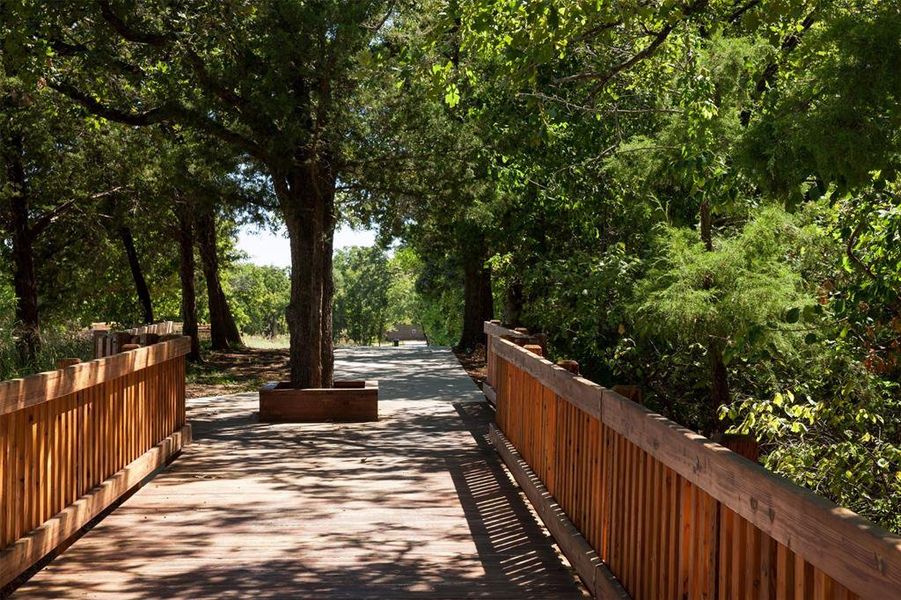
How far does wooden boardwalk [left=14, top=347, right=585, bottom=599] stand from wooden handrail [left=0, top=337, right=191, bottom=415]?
1.01 meters

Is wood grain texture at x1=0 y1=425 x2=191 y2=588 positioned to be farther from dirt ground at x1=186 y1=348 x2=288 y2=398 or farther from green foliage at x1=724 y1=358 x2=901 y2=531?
dirt ground at x1=186 y1=348 x2=288 y2=398

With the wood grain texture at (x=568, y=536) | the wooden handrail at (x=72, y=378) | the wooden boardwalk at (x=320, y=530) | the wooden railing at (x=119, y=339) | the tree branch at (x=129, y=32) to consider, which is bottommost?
the wooden boardwalk at (x=320, y=530)

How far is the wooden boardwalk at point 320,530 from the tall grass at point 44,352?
9.79 feet

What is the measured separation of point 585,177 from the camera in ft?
37.8

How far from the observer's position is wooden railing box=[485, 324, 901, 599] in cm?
251

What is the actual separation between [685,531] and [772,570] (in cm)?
88

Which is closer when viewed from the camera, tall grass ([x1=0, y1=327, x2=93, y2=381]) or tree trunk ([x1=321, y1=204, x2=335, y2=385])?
tall grass ([x1=0, y1=327, x2=93, y2=381])

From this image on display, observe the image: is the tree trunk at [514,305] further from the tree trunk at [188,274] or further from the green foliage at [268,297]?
the green foliage at [268,297]

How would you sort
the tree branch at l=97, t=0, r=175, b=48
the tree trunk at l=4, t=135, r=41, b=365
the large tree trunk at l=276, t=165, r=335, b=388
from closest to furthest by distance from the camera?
the tree branch at l=97, t=0, r=175, b=48 → the large tree trunk at l=276, t=165, r=335, b=388 → the tree trunk at l=4, t=135, r=41, b=365

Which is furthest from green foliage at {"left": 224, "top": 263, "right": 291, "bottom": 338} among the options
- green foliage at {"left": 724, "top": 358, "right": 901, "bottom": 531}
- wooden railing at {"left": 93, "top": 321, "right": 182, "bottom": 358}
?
green foliage at {"left": 724, "top": 358, "right": 901, "bottom": 531}

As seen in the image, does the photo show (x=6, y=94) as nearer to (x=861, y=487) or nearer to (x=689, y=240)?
(x=689, y=240)

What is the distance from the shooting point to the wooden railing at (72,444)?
17.0ft

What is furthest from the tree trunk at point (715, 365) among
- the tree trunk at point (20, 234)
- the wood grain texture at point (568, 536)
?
the tree trunk at point (20, 234)

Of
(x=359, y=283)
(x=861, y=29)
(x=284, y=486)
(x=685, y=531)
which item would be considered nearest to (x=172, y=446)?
(x=284, y=486)
